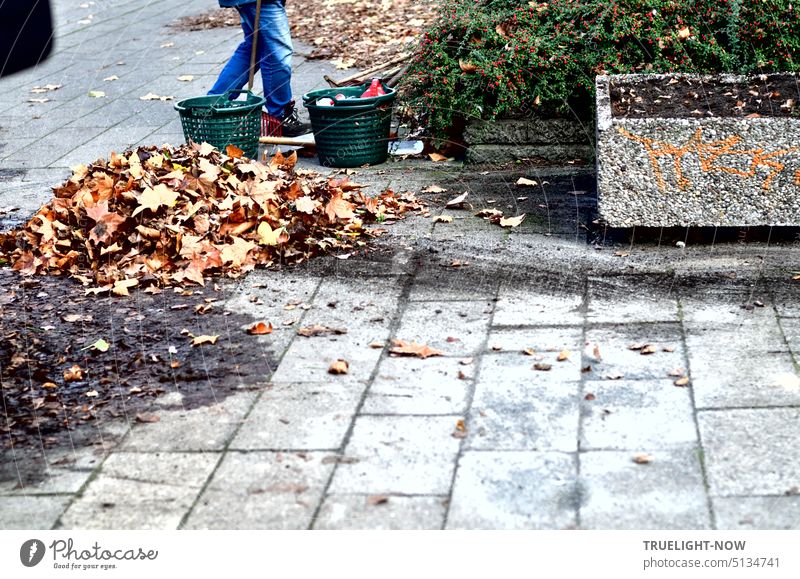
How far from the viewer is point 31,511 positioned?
10.7 ft

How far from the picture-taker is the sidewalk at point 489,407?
10.5 feet

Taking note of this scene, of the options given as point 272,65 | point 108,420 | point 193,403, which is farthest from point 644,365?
point 272,65

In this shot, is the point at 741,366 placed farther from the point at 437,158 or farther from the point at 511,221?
the point at 437,158

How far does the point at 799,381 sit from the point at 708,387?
364 millimetres

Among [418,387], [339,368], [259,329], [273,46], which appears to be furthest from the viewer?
[273,46]

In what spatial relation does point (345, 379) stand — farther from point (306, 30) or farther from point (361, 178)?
point (306, 30)

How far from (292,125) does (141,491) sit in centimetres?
536

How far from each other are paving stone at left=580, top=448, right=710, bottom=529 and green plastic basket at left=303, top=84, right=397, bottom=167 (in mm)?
4257

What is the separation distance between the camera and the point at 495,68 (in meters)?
6.91

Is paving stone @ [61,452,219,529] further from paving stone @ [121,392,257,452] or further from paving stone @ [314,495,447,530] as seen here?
paving stone @ [314,495,447,530]

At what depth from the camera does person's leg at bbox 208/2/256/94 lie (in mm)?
7857

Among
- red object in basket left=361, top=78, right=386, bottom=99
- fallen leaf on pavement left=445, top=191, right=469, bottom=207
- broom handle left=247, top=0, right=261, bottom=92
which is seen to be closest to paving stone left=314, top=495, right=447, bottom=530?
fallen leaf on pavement left=445, top=191, right=469, bottom=207

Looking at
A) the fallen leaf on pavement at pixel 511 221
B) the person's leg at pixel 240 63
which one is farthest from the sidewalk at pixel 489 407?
the person's leg at pixel 240 63

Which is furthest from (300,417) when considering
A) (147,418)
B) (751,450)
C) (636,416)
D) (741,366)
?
(741,366)
